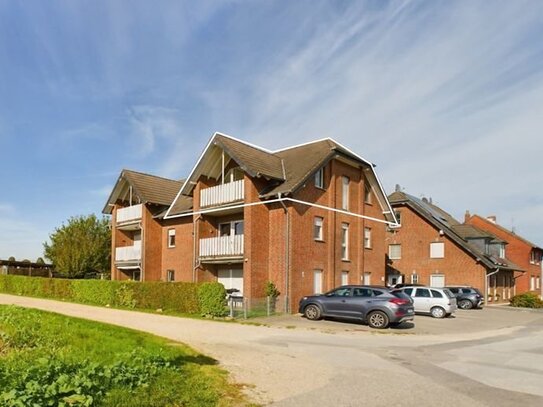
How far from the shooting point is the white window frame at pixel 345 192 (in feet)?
94.8

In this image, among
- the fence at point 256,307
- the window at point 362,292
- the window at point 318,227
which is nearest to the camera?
the window at point 362,292

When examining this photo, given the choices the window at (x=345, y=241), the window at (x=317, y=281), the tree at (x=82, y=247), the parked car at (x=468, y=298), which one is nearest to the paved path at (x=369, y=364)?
the window at (x=317, y=281)

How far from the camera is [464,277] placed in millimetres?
38188

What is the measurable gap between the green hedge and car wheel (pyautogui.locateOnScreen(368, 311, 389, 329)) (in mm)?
6037

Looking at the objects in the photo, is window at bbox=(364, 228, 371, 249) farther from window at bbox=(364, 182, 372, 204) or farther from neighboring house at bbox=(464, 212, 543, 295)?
neighboring house at bbox=(464, 212, 543, 295)

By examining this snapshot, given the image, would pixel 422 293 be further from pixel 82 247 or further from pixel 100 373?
pixel 82 247

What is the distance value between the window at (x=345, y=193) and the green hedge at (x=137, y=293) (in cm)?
1043

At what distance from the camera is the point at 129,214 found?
34219 mm

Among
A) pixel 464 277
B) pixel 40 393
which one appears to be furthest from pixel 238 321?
pixel 464 277

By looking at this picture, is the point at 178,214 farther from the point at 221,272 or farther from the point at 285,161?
the point at 285,161

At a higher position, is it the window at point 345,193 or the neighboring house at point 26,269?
the window at point 345,193

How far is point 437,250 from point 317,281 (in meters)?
16.9

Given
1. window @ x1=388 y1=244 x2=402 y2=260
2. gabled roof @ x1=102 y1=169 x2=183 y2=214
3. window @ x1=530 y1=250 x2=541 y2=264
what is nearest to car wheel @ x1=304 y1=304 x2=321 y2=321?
gabled roof @ x1=102 y1=169 x2=183 y2=214

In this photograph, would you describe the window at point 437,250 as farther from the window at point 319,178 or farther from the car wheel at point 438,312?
the window at point 319,178
